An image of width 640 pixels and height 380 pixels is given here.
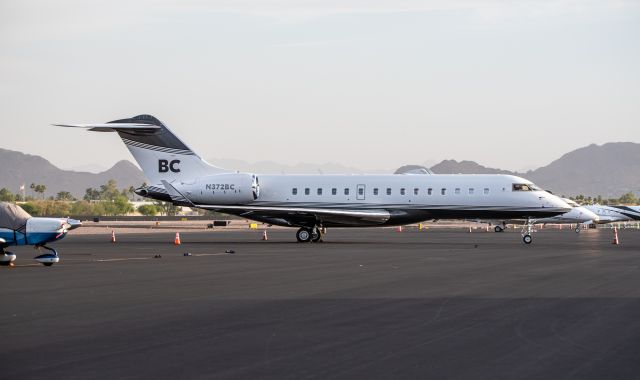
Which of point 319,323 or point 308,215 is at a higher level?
point 308,215

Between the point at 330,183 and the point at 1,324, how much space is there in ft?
104

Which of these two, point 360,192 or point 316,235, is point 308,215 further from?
point 360,192

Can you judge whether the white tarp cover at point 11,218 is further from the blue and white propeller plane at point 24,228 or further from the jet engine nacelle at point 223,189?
the jet engine nacelle at point 223,189

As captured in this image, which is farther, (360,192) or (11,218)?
(360,192)

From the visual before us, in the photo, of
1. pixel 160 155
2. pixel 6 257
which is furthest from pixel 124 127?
pixel 6 257

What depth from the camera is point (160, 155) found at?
44594 mm

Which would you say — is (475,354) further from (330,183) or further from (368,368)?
(330,183)

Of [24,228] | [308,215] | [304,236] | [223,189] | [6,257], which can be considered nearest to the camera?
[24,228]

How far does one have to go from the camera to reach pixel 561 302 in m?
15.4

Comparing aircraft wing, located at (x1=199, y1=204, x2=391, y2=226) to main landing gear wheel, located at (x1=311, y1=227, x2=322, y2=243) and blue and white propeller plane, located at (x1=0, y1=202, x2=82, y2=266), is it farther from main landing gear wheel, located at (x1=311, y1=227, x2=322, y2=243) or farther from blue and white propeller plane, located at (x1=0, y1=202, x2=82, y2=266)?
blue and white propeller plane, located at (x1=0, y1=202, x2=82, y2=266)

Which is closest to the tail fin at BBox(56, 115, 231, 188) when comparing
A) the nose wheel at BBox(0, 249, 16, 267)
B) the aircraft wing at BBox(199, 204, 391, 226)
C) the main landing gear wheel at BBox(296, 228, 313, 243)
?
the aircraft wing at BBox(199, 204, 391, 226)

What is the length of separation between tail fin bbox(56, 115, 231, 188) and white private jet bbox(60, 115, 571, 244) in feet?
0.16

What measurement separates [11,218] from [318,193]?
2232 cm

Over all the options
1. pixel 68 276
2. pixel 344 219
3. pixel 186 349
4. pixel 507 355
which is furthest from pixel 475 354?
pixel 344 219
